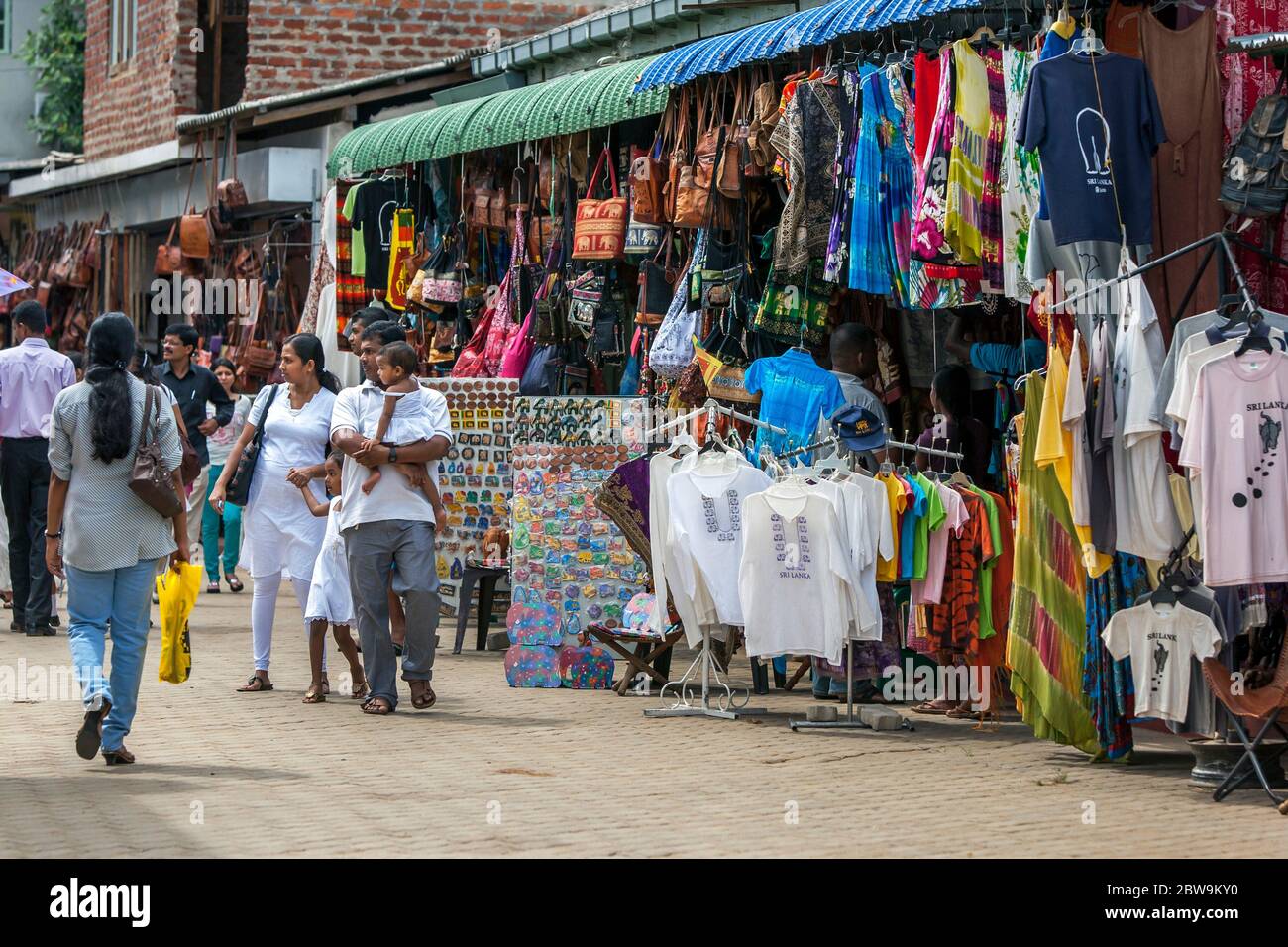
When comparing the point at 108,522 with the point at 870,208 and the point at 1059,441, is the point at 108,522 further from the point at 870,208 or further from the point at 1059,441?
the point at 870,208

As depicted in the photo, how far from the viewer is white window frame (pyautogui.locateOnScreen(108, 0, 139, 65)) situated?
79.7 ft

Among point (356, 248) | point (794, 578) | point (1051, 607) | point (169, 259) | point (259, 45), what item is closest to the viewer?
point (1051, 607)

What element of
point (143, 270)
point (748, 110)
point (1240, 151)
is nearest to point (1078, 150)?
point (1240, 151)

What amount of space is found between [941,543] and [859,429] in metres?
0.80

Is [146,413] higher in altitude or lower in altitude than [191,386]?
lower

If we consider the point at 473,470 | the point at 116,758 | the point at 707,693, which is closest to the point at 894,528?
the point at 707,693

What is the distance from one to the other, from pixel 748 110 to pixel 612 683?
345cm

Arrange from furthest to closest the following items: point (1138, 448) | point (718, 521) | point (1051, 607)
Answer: point (718, 521), point (1051, 607), point (1138, 448)

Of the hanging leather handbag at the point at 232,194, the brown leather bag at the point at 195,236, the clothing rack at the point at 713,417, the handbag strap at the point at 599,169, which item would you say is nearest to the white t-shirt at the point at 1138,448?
the clothing rack at the point at 713,417

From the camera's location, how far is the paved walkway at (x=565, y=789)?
7.30 m

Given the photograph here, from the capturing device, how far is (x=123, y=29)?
24750 mm

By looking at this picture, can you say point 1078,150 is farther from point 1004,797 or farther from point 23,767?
point 23,767

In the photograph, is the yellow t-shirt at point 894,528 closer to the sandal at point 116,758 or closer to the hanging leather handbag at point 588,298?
the sandal at point 116,758

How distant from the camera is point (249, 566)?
37.4 feet
